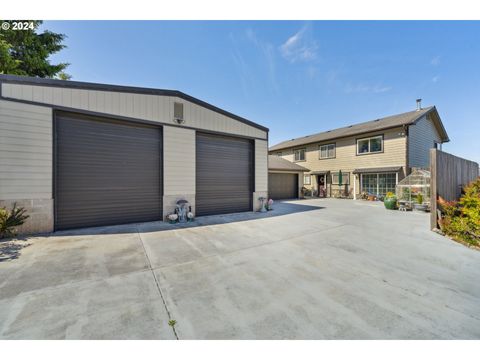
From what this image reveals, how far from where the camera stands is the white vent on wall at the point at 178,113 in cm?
737

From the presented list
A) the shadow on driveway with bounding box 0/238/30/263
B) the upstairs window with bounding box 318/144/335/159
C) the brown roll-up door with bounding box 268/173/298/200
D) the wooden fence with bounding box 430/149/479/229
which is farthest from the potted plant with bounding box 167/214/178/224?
Result: the upstairs window with bounding box 318/144/335/159

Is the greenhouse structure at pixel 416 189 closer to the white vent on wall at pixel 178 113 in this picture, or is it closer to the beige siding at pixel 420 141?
the beige siding at pixel 420 141

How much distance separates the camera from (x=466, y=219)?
5199mm

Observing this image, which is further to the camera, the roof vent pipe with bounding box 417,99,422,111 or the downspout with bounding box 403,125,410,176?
the roof vent pipe with bounding box 417,99,422,111

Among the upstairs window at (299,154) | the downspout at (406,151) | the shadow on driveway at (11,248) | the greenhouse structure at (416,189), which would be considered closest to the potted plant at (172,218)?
the shadow on driveway at (11,248)

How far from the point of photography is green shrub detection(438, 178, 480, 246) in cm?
491

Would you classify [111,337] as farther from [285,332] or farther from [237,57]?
[237,57]

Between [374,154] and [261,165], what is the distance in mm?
11233

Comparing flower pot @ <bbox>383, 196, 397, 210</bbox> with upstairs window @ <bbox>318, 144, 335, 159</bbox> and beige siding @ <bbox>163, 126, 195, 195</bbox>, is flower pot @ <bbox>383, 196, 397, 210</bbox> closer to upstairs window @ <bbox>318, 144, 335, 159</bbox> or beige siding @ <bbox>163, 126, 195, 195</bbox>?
upstairs window @ <bbox>318, 144, 335, 159</bbox>

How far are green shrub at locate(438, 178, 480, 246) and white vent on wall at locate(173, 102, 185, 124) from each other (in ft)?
31.3

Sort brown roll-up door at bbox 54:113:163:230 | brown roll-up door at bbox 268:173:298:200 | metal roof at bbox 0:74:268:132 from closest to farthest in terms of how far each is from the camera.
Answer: metal roof at bbox 0:74:268:132
brown roll-up door at bbox 54:113:163:230
brown roll-up door at bbox 268:173:298:200

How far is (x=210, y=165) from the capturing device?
27.6ft

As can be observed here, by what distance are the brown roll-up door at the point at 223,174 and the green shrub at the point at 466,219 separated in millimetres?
7058
